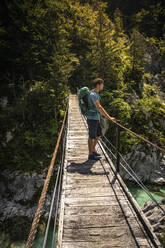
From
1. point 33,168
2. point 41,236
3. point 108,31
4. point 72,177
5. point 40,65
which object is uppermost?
point 108,31

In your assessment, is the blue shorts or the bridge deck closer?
the bridge deck

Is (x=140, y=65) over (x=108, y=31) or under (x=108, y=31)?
under

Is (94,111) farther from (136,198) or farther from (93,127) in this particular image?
(136,198)

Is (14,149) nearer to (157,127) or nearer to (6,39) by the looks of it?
(6,39)

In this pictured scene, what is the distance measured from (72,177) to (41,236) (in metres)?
5.96

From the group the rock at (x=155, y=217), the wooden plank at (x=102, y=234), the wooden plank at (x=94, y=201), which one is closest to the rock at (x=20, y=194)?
the rock at (x=155, y=217)

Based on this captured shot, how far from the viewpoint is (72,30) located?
65.2ft

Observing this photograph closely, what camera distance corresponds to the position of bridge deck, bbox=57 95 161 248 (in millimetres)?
2141

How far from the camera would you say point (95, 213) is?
2.64 metres

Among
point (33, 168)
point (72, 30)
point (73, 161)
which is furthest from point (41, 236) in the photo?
point (72, 30)

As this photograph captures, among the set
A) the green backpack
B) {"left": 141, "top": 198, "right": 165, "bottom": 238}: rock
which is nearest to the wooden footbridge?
the green backpack

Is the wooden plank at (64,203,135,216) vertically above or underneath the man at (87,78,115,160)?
underneath

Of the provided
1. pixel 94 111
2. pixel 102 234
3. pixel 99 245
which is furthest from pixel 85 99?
pixel 99 245

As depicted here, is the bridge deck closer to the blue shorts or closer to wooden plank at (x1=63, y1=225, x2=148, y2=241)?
wooden plank at (x1=63, y1=225, x2=148, y2=241)
